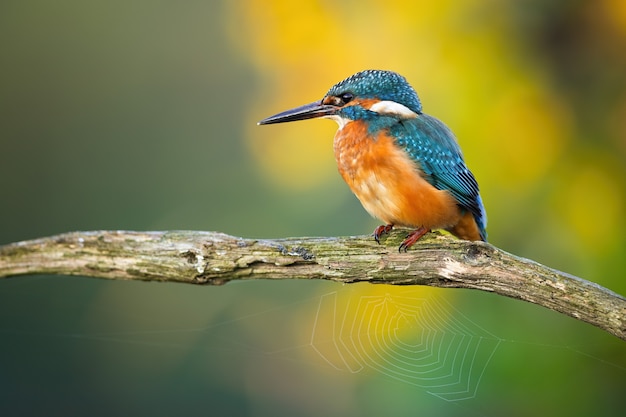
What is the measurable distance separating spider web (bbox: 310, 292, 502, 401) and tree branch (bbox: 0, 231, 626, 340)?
0.50m

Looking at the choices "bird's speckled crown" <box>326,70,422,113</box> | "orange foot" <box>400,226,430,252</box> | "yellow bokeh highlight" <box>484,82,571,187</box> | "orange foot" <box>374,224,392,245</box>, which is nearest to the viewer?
"orange foot" <box>400,226,430,252</box>

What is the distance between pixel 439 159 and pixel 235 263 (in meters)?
0.67

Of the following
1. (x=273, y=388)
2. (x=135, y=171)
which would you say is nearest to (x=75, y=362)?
(x=273, y=388)

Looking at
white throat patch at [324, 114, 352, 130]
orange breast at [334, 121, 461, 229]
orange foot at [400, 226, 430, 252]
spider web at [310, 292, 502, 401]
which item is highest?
white throat patch at [324, 114, 352, 130]

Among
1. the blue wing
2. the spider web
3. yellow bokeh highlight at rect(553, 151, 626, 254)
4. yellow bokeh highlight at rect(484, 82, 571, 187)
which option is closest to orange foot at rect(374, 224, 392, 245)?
the blue wing

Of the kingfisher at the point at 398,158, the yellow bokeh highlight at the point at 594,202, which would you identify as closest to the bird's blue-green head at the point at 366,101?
the kingfisher at the point at 398,158

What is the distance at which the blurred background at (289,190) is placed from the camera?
2012 mm

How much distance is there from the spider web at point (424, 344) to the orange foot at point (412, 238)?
0.31 meters

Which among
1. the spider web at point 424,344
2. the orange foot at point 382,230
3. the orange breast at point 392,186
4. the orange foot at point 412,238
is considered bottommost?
the spider web at point 424,344

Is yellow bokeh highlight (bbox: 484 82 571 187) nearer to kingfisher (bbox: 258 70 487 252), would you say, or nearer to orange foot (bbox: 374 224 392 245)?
kingfisher (bbox: 258 70 487 252)

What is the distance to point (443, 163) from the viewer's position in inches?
75.1

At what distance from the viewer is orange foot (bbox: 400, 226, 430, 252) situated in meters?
1.64

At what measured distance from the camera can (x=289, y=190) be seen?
2.49m

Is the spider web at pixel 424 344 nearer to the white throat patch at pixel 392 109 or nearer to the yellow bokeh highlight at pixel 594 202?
the yellow bokeh highlight at pixel 594 202
